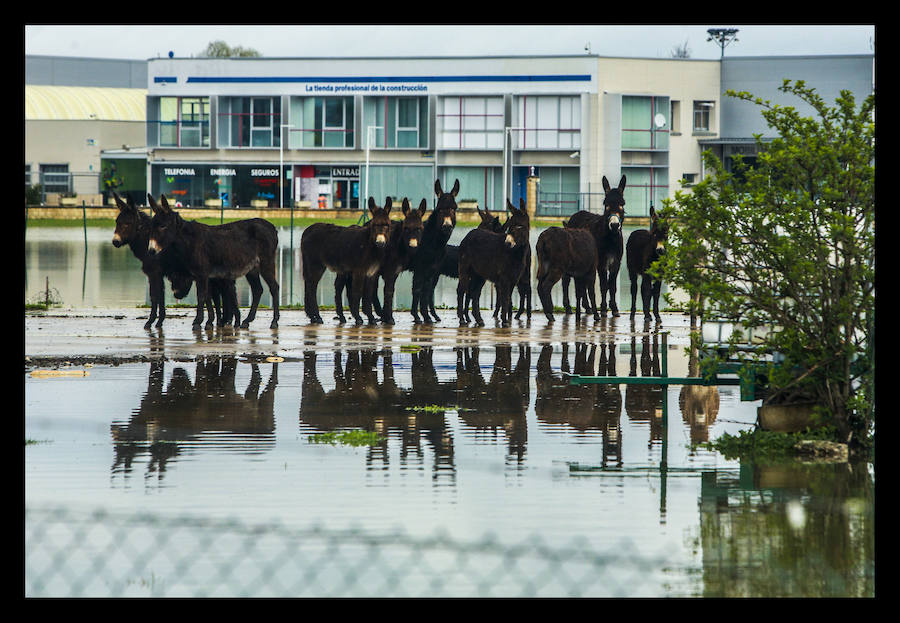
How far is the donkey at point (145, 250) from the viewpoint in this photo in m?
21.6

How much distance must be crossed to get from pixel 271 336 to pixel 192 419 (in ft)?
27.2

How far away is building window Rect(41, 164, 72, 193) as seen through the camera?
9906 cm

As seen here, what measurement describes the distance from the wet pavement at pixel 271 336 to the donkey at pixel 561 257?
2.13 ft

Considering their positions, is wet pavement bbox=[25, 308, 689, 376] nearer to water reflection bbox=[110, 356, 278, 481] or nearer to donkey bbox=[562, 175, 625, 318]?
donkey bbox=[562, 175, 625, 318]

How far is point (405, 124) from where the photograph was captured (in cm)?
8669

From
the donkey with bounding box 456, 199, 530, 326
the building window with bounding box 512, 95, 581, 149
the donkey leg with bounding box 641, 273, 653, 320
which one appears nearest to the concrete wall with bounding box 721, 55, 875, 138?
the building window with bounding box 512, 95, 581, 149

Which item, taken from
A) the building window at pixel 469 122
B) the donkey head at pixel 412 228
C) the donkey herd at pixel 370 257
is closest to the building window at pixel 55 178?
the building window at pixel 469 122

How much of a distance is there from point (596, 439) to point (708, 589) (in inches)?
172

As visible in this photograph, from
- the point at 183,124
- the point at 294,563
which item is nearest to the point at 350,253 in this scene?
the point at 294,563

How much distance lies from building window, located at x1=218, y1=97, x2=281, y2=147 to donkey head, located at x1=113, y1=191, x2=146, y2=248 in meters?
67.3

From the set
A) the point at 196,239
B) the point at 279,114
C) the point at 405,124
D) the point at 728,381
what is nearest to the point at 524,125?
the point at 405,124
